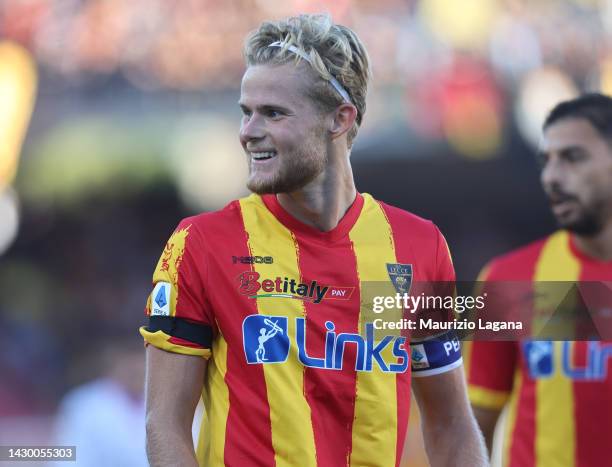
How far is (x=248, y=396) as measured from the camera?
3480mm

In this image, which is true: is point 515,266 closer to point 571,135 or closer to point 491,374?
point 491,374

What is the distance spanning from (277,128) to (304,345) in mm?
711

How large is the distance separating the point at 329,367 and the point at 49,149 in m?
10.7

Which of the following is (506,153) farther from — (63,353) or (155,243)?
(63,353)

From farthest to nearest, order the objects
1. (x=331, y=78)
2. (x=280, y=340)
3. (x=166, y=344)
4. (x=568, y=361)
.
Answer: (x=568, y=361) → (x=331, y=78) → (x=280, y=340) → (x=166, y=344)

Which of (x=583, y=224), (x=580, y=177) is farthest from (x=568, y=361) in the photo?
(x=580, y=177)

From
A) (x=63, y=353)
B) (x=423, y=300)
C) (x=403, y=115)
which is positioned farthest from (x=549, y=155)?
(x=63, y=353)

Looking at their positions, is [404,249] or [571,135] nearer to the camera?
[404,249]

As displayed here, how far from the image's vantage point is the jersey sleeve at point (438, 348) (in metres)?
3.86

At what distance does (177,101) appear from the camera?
44.0ft

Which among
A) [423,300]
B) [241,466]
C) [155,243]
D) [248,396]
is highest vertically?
[155,243]

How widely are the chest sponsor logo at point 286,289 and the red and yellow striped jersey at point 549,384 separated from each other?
5.57 feet

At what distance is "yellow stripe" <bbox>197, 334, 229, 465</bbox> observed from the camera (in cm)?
350

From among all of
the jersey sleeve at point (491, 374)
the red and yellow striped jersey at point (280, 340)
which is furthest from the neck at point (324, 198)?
the jersey sleeve at point (491, 374)
